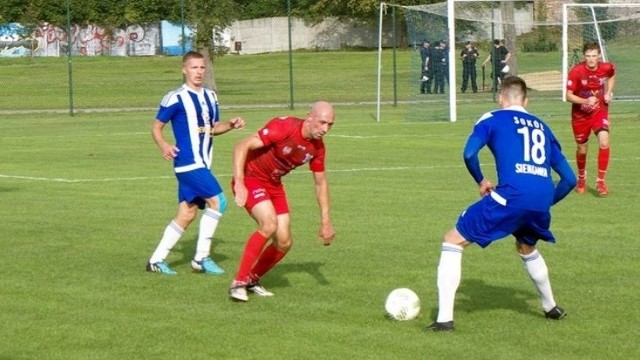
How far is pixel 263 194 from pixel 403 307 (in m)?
1.54

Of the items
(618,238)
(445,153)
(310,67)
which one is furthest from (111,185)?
(310,67)

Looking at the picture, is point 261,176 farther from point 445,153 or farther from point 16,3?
point 16,3

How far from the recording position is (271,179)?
9.96 metres

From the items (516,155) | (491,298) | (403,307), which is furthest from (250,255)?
(516,155)

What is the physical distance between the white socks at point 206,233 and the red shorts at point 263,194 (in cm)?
130

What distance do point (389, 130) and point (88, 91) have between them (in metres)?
21.3

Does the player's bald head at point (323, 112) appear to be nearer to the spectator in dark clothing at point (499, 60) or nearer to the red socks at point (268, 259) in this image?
the red socks at point (268, 259)

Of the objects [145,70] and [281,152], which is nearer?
[281,152]

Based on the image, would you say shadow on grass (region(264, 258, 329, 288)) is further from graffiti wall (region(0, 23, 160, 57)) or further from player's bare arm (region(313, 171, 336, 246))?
graffiti wall (region(0, 23, 160, 57))

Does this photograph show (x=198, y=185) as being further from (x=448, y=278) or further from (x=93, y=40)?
(x=93, y=40)

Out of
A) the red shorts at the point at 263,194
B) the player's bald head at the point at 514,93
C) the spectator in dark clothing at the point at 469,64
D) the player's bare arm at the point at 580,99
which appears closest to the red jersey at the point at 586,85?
the player's bare arm at the point at 580,99

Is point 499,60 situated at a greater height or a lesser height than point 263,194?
greater

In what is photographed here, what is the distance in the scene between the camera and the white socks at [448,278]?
28.0ft

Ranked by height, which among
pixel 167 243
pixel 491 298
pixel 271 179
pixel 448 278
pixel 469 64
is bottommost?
pixel 491 298
